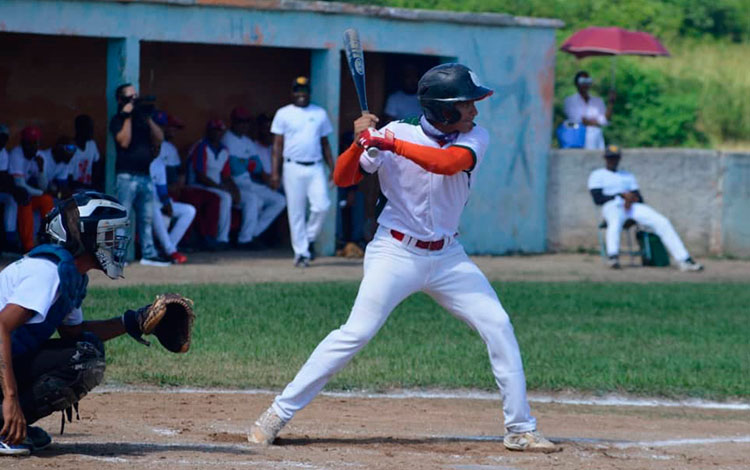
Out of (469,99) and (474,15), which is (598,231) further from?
(469,99)

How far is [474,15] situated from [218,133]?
3703 millimetres

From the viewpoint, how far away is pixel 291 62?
60.7 feet

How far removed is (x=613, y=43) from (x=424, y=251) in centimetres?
1282

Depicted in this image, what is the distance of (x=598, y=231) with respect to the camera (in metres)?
18.4

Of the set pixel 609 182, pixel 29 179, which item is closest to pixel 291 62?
pixel 609 182

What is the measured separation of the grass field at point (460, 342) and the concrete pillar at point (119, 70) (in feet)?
9.41

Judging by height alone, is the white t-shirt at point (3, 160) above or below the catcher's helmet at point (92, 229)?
above

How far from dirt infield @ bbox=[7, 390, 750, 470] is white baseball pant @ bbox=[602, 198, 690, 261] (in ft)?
26.1

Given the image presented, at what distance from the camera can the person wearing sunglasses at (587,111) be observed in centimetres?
1862

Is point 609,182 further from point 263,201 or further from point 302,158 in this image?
point 263,201

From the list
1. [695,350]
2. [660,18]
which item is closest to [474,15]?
[695,350]

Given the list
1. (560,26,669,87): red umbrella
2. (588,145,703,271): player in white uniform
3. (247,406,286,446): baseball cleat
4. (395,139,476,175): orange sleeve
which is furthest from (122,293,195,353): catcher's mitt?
(560,26,669,87): red umbrella

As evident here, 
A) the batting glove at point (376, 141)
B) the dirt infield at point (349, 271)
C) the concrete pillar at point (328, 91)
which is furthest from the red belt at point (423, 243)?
the concrete pillar at point (328, 91)

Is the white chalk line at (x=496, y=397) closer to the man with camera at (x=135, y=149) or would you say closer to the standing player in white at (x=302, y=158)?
the man with camera at (x=135, y=149)
